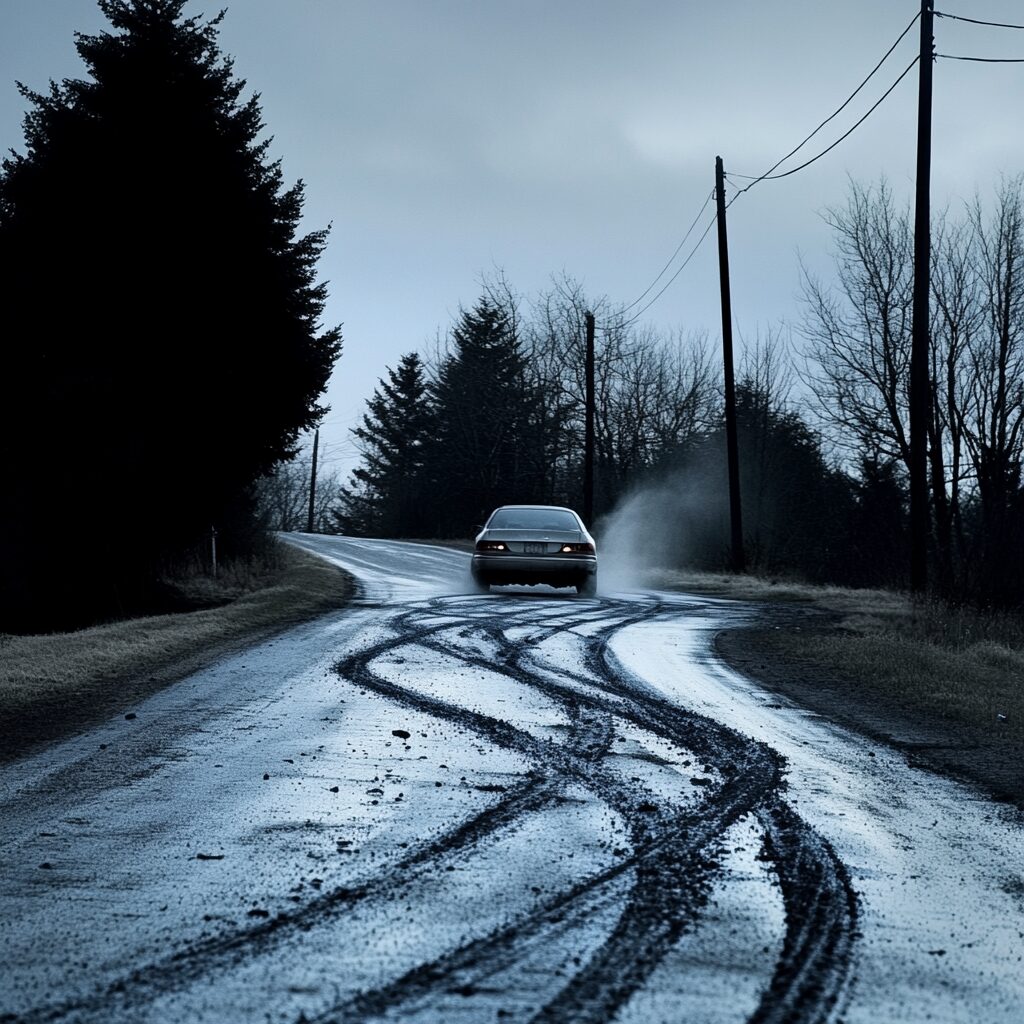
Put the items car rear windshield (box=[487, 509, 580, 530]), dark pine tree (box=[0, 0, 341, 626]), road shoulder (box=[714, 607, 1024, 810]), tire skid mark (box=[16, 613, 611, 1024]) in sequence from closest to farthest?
tire skid mark (box=[16, 613, 611, 1024]) → road shoulder (box=[714, 607, 1024, 810]) → dark pine tree (box=[0, 0, 341, 626]) → car rear windshield (box=[487, 509, 580, 530])

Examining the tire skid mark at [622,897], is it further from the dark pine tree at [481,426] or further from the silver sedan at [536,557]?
the dark pine tree at [481,426]

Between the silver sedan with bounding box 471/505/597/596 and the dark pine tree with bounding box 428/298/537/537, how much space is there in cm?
3543

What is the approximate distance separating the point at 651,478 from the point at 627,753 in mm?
48204

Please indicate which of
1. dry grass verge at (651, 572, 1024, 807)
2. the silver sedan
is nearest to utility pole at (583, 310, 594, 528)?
the silver sedan

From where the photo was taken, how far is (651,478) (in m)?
54.2

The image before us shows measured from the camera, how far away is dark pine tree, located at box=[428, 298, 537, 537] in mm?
57000

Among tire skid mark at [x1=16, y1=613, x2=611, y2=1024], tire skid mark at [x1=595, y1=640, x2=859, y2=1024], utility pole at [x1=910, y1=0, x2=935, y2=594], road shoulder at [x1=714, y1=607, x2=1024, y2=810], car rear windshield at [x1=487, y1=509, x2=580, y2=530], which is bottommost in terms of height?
road shoulder at [x1=714, y1=607, x2=1024, y2=810]

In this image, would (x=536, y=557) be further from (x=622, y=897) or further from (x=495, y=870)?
(x=622, y=897)

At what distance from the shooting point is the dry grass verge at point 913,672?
7.12 m

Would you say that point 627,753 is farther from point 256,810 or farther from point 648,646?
point 648,646

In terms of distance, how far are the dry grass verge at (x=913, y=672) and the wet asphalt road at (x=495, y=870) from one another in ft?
1.81

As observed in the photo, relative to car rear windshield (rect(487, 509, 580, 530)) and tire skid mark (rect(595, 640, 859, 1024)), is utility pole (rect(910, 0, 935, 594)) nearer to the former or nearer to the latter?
car rear windshield (rect(487, 509, 580, 530))

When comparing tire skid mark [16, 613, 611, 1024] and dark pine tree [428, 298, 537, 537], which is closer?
tire skid mark [16, 613, 611, 1024]

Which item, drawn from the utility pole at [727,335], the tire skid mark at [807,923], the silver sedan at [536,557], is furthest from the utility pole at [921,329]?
the tire skid mark at [807,923]
